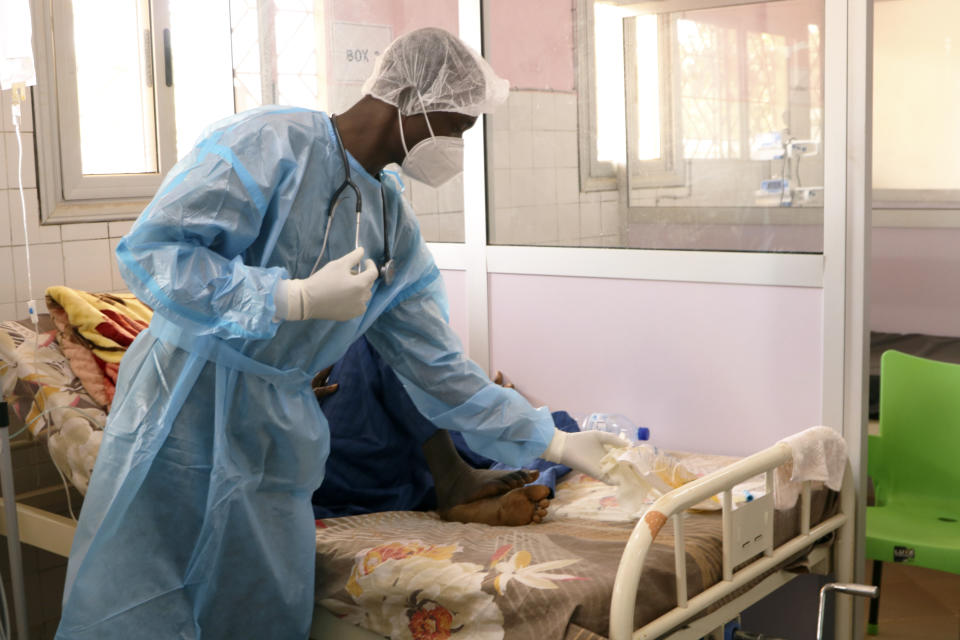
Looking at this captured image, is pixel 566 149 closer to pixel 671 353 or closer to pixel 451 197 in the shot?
pixel 451 197

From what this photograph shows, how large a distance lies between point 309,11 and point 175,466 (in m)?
2.02

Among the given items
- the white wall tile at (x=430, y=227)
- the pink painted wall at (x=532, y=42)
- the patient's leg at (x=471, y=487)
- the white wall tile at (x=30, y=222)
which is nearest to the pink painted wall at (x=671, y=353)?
the white wall tile at (x=430, y=227)

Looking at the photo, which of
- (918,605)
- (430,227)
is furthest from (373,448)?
(918,605)

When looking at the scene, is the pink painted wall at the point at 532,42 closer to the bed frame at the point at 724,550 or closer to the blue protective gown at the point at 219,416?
the blue protective gown at the point at 219,416

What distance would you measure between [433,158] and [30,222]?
1.46m

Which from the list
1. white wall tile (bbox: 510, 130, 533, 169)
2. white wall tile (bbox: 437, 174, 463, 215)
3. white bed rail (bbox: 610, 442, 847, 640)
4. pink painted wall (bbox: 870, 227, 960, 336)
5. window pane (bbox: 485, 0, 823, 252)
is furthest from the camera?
pink painted wall (bbox: 870, 227, 960, 336)

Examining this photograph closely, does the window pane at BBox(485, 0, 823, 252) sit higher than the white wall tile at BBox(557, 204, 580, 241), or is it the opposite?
the window pane at BBox(485, 0, 823, 252)

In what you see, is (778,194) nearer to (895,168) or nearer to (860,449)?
(860,449)

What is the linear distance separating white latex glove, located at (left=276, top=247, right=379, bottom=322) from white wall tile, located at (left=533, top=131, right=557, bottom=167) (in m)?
1.26

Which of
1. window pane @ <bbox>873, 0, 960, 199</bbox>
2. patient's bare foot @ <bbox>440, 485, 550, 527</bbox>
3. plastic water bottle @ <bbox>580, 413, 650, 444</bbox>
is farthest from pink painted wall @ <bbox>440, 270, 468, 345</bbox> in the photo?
window pane @ <bbox>873, 0, 960, 199</bbox>

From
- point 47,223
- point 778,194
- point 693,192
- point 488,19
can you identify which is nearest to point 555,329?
point 693,192

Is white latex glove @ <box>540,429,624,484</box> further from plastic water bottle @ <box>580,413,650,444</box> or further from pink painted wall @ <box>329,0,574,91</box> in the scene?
pink painted wall @ <box>329,0,574,91</box>

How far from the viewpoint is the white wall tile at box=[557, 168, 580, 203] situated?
113 inches

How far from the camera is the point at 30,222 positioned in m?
2.84
